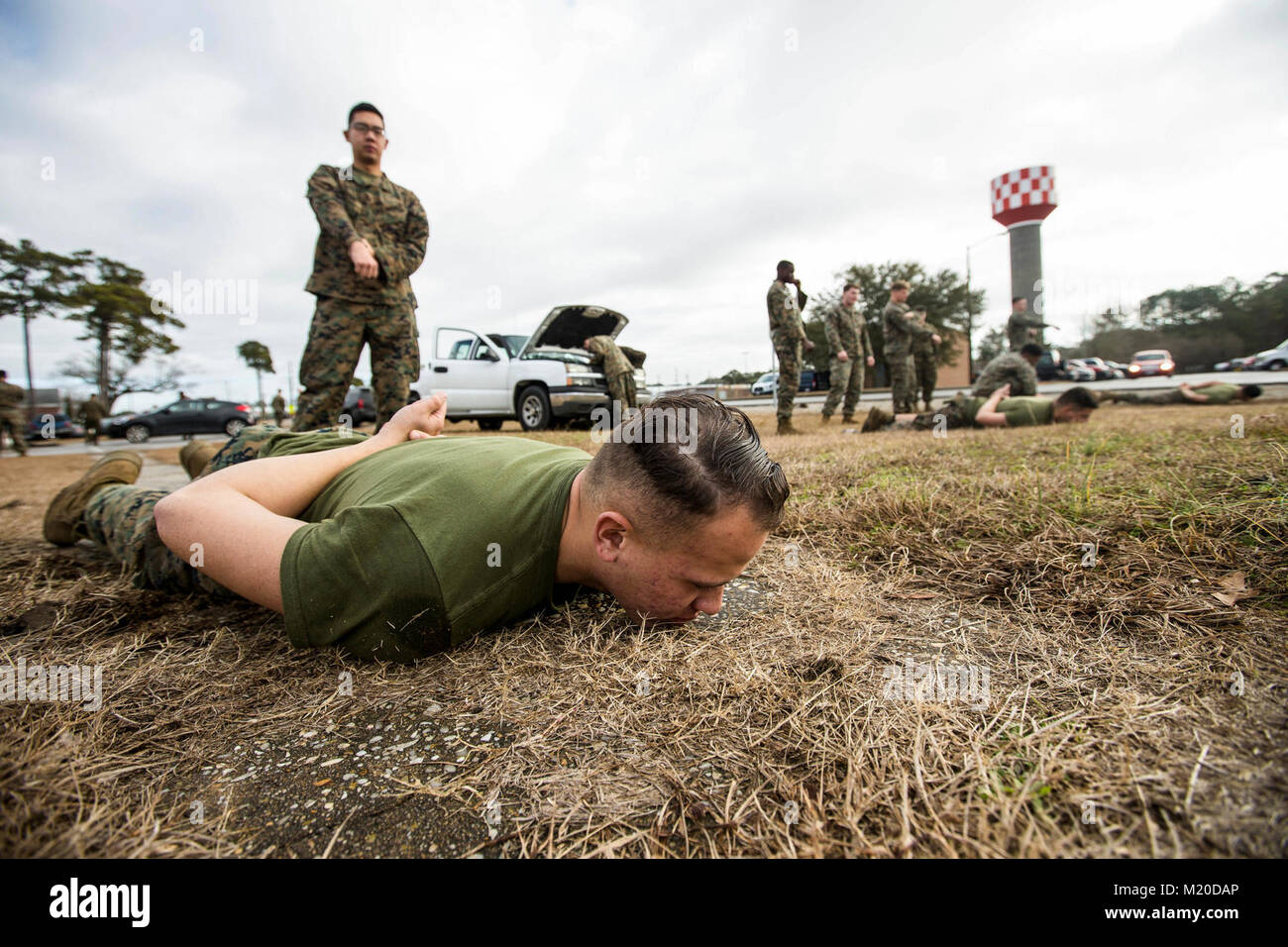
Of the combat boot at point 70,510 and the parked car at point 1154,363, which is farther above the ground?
the parked car at point 1154,363

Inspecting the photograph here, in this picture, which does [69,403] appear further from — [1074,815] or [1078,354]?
[1078,354]

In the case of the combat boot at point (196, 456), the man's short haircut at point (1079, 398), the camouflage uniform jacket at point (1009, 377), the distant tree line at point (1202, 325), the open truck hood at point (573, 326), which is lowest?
the combat boot at point (196, 456)

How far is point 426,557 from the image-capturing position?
1117 millimetres

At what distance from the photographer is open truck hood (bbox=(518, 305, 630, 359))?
933cm

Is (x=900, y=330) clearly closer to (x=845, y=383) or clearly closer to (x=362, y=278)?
(x=845, y=383)

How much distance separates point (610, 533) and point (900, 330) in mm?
8070

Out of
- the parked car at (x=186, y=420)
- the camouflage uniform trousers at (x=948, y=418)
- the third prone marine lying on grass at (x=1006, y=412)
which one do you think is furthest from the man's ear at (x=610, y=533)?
the parked car at (x=186, y=420)

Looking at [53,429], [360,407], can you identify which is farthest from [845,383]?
[53,429]

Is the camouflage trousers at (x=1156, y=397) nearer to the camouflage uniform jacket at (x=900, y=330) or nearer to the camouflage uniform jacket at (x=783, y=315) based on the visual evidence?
the camouflage uniform jacket at (x=900, y=330)

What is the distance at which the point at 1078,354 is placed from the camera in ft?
150

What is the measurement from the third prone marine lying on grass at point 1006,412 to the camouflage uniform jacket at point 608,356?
383cm

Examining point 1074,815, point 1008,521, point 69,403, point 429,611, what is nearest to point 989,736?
point 1074,815

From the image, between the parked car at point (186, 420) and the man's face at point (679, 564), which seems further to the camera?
the parked car at point (186, 420)

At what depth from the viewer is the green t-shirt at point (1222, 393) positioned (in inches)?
313
